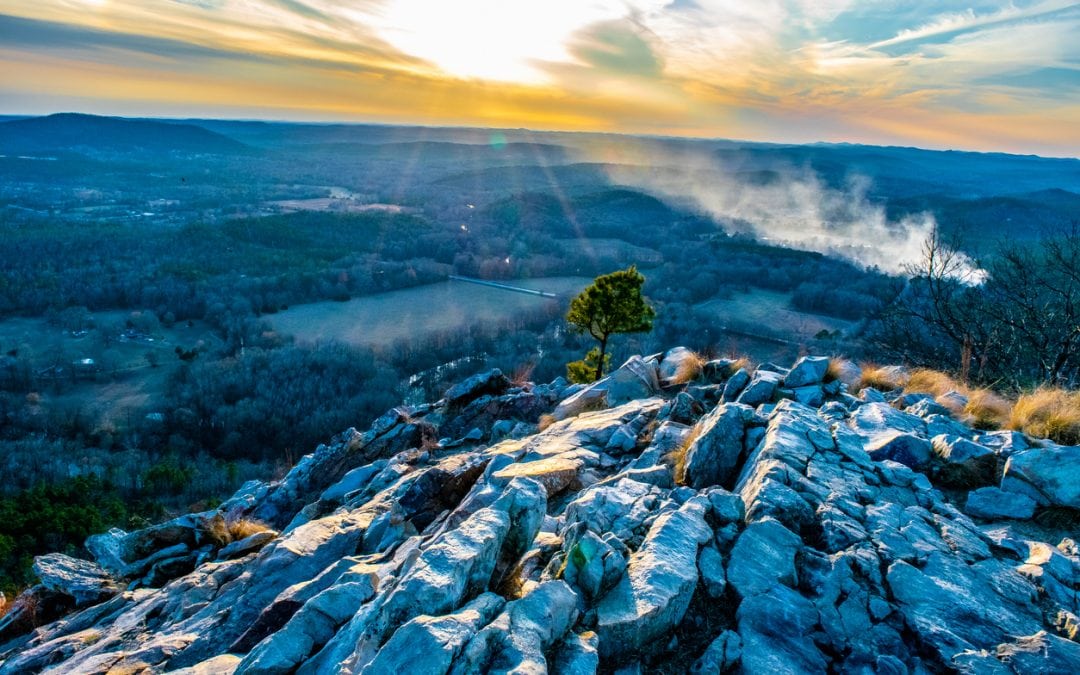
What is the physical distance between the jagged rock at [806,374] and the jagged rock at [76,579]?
16.2 meters

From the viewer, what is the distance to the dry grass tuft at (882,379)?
1373 centimetres

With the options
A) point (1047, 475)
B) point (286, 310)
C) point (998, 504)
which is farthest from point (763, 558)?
point (286, 310)

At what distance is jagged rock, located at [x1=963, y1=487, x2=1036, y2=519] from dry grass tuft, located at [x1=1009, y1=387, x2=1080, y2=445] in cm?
236

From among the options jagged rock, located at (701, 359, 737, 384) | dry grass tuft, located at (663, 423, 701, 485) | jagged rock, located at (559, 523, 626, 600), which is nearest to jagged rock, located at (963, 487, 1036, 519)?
dry grass tuft, located at (663, 423, 701, 485)

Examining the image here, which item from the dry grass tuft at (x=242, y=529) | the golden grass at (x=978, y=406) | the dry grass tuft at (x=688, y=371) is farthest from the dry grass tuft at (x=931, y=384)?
the dry grass tuft at (x=242, y=529)

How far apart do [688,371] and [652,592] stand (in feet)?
38.7

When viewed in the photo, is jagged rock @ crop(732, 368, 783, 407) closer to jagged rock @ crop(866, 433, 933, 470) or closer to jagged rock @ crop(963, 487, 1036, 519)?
jagged rock @ crop(866, 433, 933, 470)

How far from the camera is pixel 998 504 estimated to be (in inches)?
308

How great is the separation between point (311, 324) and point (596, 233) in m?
82.0

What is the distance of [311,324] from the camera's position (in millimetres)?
80125

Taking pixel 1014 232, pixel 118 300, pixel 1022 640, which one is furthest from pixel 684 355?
pixel 1014 232

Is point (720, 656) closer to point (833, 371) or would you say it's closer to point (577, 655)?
point (577, 655)

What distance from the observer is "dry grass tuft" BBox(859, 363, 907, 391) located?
13734 millimetres

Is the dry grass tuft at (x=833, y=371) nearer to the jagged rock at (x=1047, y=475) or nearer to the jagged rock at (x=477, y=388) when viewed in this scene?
the jagged rock at (x=1047, y=475)
